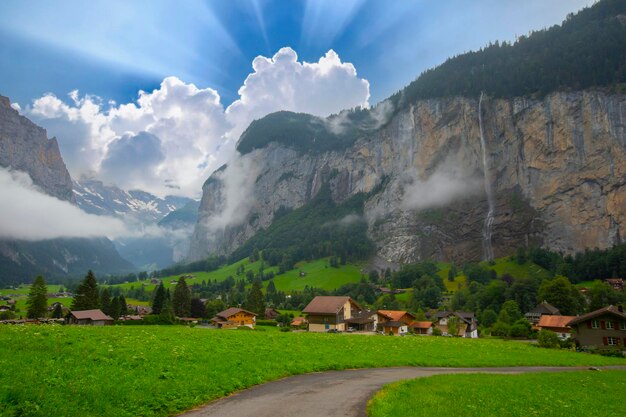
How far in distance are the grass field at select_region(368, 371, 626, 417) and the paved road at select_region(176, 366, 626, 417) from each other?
103cm

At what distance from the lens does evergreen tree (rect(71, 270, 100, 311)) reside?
274 ft

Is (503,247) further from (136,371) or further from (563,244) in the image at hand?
(136,371)

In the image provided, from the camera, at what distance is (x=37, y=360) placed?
14.9 metres

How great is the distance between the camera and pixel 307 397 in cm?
1584

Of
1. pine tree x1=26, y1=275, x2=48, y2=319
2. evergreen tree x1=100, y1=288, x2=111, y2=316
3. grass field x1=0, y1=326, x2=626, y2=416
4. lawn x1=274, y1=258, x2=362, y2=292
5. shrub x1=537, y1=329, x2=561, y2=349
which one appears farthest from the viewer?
lawn x1=274, y1=258, x2=362, y2=292

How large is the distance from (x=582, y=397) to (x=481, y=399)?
6.52 m

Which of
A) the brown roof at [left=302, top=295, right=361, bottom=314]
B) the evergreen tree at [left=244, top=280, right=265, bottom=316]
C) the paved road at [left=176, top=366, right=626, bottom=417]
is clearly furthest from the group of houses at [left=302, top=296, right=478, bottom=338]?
the paved road at [left=176, top=366, right=626, bottom=417]

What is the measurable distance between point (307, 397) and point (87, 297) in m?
83.6

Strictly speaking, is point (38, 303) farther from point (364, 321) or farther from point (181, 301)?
point (364, 321)

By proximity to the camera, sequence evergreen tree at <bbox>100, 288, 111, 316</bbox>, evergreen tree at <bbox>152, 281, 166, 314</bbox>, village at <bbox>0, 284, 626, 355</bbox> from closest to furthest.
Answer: village at <bbox>0, 284, 626, 355</bbox>
evergreen tree at <bbox>100, 288, 111, 316</bbox>
evergreen tree at <bbox>152, 281, 166, 314</bbox>

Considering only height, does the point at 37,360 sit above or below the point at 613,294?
below

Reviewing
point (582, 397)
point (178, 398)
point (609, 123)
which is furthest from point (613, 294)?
point (178, 398)

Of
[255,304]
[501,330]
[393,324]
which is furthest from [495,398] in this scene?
[255,304]

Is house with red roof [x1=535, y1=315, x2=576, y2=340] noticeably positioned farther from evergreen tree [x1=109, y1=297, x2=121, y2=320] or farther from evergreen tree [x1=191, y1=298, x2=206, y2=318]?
evergreen tree [x1=109, y1=297, x2=121, y2=320]
